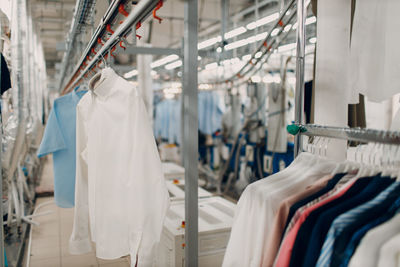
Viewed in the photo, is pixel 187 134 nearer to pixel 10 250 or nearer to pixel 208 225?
pixel 208 225

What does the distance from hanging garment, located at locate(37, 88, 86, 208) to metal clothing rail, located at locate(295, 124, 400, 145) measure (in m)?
1.66

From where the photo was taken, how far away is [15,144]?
314 centimetres

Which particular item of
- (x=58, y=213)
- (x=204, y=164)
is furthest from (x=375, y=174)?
(x=204, y=164)

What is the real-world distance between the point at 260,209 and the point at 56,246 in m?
3.25

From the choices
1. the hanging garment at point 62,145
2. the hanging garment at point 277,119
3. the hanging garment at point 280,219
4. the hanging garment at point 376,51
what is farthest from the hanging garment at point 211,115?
the hanging garment at point 280,219

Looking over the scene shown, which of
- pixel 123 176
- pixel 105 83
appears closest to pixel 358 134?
pixel 123 176

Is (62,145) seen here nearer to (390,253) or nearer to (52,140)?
(52,140)

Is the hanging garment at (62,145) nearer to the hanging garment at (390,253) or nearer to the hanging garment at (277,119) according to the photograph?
the hanging garment at (390,253)

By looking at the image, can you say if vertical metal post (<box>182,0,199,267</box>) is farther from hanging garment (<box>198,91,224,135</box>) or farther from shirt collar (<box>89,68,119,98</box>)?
hanging garment (<box>198,91,224,135</box>)

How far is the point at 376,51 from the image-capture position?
1395 mm

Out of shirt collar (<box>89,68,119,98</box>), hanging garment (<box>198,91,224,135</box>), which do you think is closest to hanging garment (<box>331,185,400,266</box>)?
shirt collar (<box>89,68,119,98</box>)

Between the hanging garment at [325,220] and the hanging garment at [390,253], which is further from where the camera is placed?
the hanging garment at [325,220]

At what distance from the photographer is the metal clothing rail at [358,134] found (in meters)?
0.87

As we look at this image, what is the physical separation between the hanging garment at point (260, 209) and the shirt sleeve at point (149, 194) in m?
0.45
